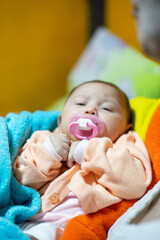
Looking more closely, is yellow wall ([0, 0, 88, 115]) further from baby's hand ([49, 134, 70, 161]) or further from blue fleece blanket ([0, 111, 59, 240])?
baby's hand ([49, 134, 70, 161])

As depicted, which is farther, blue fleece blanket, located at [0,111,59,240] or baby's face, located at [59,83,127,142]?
baby's face, located at [59,83,127,142]

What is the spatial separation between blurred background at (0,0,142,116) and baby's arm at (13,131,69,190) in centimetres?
101

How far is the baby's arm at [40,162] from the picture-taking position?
3.05 feet

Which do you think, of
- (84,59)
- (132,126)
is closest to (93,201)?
(132,126)

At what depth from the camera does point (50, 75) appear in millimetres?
2279

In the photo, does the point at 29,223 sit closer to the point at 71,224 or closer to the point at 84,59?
the point at 71,224

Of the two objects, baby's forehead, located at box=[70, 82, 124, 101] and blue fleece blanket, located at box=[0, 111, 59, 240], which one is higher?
baby's forehead, located at box=[70, 82, 124, 101]

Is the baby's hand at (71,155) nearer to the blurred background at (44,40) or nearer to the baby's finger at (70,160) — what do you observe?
the baby's finger at (70,160)

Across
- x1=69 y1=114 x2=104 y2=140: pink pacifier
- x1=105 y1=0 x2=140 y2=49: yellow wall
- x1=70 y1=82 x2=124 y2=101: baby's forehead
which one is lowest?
x1=69 y1=114 x2=104 y2=140: pink pacifier

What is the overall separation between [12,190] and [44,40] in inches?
57.7

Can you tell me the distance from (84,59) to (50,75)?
380 millimetres

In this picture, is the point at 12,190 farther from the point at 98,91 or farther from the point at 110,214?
the point at 98,91

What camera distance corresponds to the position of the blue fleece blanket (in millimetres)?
792

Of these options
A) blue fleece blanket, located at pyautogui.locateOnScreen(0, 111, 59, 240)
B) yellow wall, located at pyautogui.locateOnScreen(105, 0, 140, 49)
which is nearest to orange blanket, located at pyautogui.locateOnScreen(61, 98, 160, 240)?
blue fleece blanket, located at pyautogui.locateOnScreen(0, 111, 59, 240)
